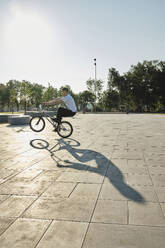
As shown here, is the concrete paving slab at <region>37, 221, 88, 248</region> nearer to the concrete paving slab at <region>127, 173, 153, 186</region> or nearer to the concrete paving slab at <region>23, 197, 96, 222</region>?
the concrete paving slab at <region>23, 197, 96, 222</region>

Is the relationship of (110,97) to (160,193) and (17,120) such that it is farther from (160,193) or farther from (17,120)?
(160,193)

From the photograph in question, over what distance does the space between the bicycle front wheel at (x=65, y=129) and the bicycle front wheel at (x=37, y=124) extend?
3.52 ft

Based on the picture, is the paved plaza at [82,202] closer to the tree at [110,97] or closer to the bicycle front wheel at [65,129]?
the bicycle front wheel at [65,129]

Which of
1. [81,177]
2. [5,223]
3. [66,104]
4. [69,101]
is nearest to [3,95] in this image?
[66,104]

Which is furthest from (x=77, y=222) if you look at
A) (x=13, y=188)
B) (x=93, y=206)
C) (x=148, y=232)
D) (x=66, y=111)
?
(x=66, y=111)

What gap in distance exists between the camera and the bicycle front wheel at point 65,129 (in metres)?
8.77

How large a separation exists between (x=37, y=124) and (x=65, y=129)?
1.67 meters

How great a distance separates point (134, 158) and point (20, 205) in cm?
331

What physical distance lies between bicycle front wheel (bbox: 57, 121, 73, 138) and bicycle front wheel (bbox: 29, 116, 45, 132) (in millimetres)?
1074

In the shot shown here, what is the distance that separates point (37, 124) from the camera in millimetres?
9812

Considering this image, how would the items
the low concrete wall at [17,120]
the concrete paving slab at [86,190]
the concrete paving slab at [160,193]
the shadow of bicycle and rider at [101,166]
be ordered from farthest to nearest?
the low concrete wall at [17,120] < the shadow of bicycle and rider at [101,166] < the concrete paving slab at [86,190] < the concrete paving slab at [160,193]

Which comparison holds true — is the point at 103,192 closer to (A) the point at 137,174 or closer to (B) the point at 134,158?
(A) the point at 137,174

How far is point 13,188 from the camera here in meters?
3.37

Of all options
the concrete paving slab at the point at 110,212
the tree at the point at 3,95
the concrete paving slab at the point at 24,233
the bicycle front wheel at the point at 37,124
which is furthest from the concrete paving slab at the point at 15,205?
the tree at the point at 3,95
